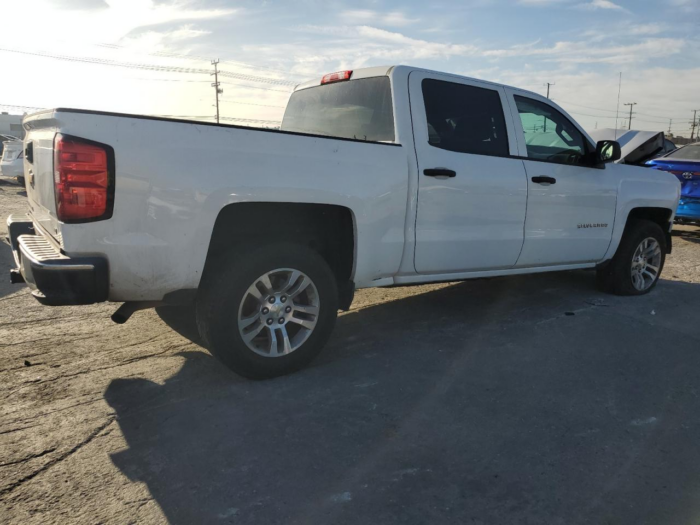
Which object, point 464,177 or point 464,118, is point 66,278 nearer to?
point 464,177

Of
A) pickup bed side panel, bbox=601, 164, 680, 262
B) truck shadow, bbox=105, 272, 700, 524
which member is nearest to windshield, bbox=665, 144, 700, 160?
pickup bed side panel, bbox=601, 164, 680, 262

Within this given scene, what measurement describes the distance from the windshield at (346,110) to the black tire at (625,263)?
3.07 meters

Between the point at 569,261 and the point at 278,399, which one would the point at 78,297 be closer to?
the point at 278,399

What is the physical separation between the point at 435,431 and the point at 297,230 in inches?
62.0

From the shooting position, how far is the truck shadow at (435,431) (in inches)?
93.7

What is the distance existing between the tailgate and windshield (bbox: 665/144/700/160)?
33.9 feet

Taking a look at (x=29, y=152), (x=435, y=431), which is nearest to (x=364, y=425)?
(x=435, y=431)

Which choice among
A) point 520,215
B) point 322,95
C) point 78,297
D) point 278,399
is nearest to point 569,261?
point 520,215

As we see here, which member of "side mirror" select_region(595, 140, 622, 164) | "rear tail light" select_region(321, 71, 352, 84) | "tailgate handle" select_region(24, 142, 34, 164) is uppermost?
"rear tail light" select_region(321, 71, 352, 84)

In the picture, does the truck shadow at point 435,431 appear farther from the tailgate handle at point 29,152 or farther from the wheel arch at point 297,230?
the tailgate handle at point 29,152

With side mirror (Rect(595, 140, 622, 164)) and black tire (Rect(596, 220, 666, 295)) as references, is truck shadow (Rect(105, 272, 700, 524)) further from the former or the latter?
side mirror (Rect(595, 140, 622, 164))

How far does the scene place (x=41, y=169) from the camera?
3234mm

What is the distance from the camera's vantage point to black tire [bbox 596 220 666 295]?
5730 mm

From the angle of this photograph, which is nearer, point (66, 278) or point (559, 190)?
point (66, 278)
